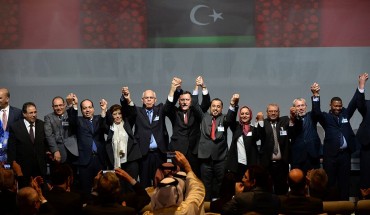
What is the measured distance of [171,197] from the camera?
15.1ft

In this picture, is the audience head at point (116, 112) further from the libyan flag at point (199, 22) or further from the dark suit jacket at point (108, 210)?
the dark suit jacket at point (108, 210)

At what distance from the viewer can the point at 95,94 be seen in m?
9.70

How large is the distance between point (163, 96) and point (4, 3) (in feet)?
7.33

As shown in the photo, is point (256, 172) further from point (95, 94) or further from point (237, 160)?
point (95, 94)

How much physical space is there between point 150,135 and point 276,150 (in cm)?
133

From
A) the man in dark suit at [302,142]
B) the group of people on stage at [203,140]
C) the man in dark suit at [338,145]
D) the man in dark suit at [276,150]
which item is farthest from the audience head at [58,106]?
the man in dark suit at [338,145]

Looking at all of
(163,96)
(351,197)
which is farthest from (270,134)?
(163,96)

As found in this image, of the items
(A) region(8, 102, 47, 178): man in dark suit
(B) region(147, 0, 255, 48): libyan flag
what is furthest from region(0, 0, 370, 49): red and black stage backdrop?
(A) region(8, 102, 47, 178): man in dark suit

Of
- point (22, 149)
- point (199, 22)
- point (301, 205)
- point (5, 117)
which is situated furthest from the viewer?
point (199, 22)

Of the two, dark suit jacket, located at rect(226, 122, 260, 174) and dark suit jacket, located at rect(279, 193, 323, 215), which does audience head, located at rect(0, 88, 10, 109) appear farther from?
dark suit jacket, located at rect(279, 193, 323, 215)

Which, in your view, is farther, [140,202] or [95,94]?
[95,94]

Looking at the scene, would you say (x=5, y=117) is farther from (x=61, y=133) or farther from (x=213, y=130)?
(x=213, y=130)

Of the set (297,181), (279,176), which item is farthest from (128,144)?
(297,181)

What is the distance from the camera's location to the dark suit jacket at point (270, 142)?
8.23 metres
